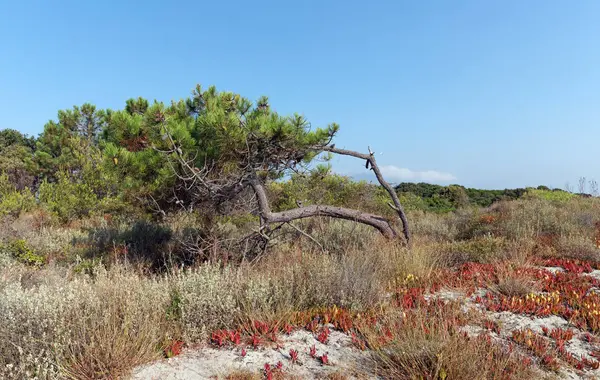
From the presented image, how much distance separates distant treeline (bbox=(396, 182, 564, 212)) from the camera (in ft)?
72.8

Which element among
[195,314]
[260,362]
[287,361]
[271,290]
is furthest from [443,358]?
[195,314]

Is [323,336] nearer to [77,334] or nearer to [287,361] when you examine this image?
[287,361]

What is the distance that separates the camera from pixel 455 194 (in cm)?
2388

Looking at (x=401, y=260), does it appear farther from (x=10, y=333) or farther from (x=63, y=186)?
(x=63, y=186)

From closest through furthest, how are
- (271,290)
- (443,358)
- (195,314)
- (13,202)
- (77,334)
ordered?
(443,358), (77,334), (195,314), (271,290), (13,202)

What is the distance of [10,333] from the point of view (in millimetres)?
3025

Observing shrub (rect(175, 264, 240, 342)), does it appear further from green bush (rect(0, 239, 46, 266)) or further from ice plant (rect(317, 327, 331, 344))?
green bush (rect(0, 239, 46, 266))

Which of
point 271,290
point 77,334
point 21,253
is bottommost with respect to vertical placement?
point 77,334

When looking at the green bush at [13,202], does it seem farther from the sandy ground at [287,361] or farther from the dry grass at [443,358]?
the dry grass at [443,358]

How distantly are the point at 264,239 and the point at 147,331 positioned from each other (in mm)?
4014

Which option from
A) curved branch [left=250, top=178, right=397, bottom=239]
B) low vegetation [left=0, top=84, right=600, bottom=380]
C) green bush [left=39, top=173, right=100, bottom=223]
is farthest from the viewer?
green bush [left=39, top=173, right=100, bottom=223]

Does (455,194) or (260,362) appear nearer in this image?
(260,362)

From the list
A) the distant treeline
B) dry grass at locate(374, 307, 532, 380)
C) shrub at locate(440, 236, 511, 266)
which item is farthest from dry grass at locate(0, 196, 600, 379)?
the distant treeline

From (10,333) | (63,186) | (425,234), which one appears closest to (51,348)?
(10,333)
